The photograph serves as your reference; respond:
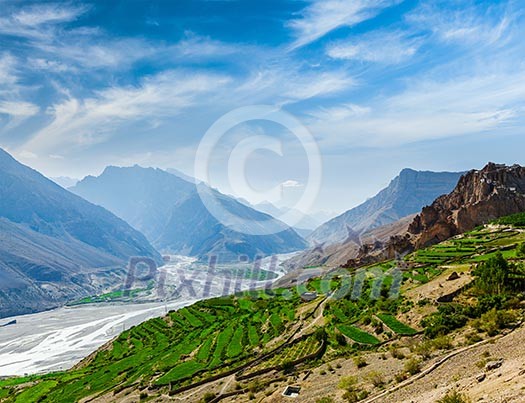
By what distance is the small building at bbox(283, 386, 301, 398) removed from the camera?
68.8ft

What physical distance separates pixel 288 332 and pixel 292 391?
17.4 m

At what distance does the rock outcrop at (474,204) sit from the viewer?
8244 cm

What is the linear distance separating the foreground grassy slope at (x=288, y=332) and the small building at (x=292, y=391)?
440 centimetres

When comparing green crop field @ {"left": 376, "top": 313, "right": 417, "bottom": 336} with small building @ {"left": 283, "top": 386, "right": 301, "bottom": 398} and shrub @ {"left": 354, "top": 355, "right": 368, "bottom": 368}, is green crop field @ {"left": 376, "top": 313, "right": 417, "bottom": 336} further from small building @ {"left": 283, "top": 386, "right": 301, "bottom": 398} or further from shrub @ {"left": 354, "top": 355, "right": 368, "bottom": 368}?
small building @ {"left": 283, "top": 386, "right": 301, "bottom": 398}

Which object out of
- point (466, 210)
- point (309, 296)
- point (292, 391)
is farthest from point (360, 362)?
point (466, 210)

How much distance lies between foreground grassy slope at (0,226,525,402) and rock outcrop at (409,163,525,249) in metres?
17.5

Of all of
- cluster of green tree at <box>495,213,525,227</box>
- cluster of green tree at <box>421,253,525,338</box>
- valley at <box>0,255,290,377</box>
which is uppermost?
cluster of green tree at <box>495,213,525,227</box>

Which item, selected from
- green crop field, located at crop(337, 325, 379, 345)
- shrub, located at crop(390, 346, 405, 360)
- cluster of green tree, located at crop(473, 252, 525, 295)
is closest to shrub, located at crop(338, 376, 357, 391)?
shrub, located at crop(390, 346, 405, 360)

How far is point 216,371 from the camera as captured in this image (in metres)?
32.1

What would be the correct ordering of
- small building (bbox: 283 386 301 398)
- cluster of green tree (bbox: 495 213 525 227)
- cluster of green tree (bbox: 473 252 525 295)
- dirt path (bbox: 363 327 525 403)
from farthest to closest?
cluster of green tree (bbox: 495 213 525 227) < cluster of green tree (bbox: 473 252 525 295) < small building (bbox: 283 386 301 398) < dirt path (bbox: 363 327 525 403)

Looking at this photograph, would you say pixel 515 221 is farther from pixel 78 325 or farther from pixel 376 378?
pixel 78 325

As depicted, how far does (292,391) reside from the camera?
70.5 ft

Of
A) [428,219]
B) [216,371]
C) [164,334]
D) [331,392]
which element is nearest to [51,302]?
[164,334]

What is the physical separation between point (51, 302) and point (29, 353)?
88881mm
